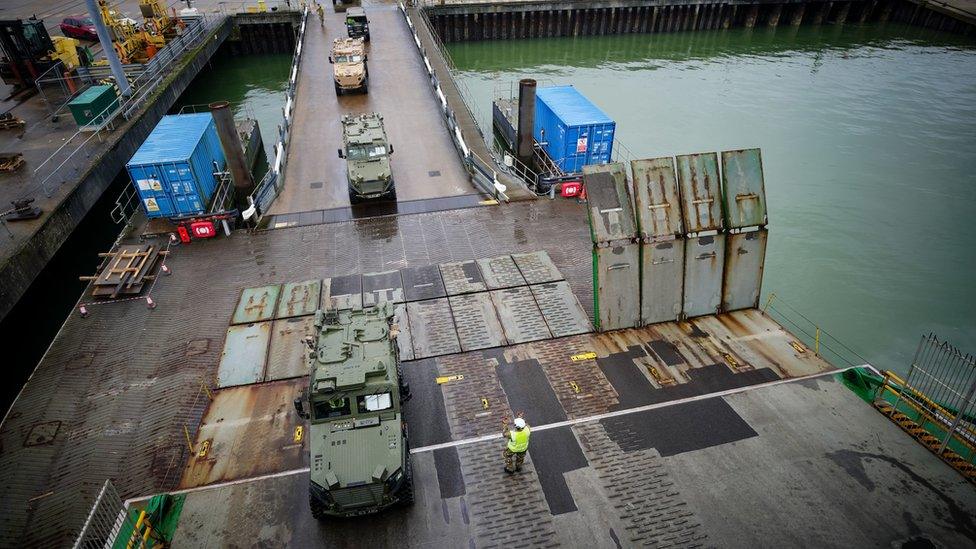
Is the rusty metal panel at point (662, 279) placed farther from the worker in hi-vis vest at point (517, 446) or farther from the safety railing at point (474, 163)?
the safety railing at point (474, 163)

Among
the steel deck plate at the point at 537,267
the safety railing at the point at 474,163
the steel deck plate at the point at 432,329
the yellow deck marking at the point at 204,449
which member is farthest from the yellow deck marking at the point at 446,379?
the safety railing at the point at 474,163

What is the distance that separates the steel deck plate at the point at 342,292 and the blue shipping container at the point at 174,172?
24.6 ft

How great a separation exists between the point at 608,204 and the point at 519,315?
430cm

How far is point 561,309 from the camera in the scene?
53.3 ft

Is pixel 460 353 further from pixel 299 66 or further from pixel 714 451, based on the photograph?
pixel 299 66

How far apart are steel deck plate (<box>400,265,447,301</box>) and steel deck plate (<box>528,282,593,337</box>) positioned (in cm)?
315

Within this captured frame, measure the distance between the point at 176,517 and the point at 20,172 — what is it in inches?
765

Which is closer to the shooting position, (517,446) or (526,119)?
(517,446)

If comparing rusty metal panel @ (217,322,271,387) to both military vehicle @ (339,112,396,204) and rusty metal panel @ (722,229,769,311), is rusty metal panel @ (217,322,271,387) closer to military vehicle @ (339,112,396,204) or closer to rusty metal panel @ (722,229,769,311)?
military vehicle @ (339,112,396,204)

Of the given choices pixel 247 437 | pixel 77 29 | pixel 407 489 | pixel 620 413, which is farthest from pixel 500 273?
pixel 77 29

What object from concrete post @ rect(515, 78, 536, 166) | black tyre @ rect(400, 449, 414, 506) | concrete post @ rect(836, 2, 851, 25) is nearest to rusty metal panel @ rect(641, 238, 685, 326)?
black tyre @ rect(400, 449, 414, 506)

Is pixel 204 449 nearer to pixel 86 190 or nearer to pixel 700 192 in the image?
pixel 700 192

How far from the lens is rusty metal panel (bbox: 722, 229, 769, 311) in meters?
15.0

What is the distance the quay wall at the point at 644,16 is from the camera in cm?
5203
